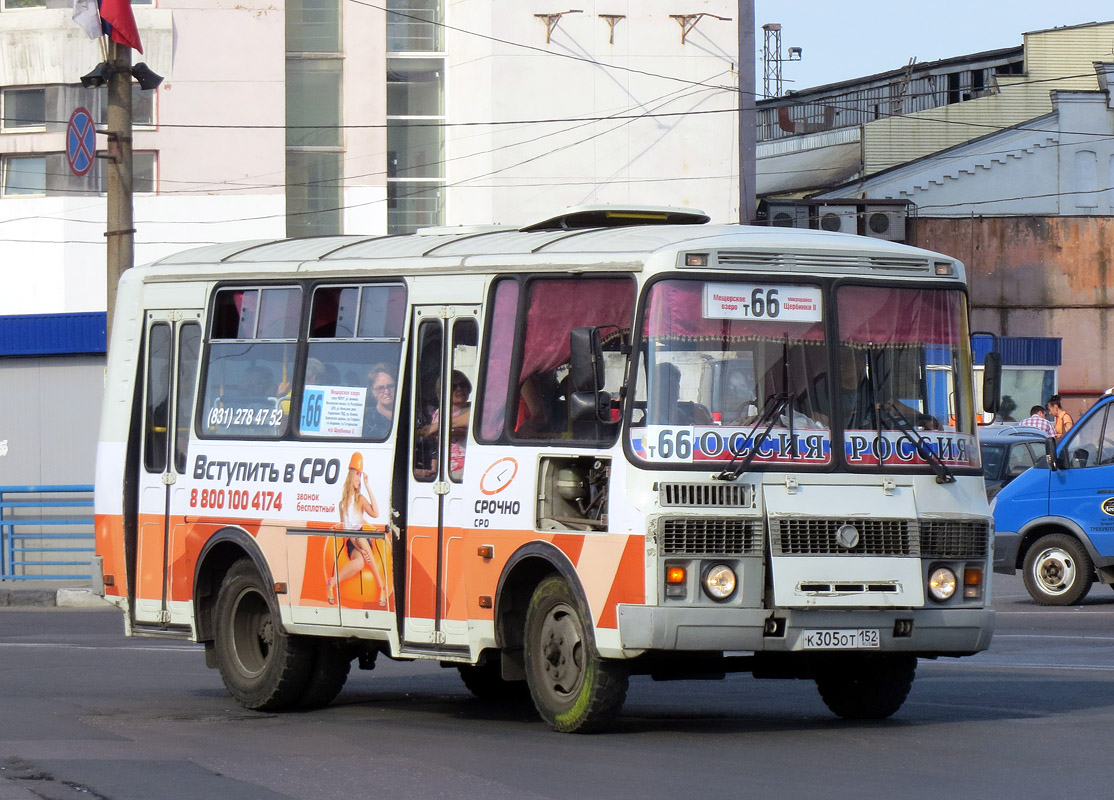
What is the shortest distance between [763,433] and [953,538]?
1.22 meters

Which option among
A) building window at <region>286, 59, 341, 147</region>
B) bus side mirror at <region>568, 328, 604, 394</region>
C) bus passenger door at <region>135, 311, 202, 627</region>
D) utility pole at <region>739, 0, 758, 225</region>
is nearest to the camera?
bus side mirror at <region>568, 328, 604, 394</region>

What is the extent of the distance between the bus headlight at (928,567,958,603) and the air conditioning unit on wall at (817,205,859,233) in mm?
42925

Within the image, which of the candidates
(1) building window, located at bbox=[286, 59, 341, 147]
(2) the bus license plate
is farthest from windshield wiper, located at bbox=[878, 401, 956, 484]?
(1) building window, located at bbox=[286, 59, 341, 147]

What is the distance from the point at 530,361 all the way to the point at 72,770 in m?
3.13

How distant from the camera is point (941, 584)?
986 centimetres

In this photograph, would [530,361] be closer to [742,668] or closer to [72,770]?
[742,668]

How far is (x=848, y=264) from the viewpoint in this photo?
1002 cm

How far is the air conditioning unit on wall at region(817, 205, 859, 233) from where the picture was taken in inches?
2072

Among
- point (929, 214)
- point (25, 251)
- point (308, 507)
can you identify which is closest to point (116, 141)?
point (308, 507)

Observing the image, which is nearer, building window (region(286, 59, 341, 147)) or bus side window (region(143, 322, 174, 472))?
bus side window (region(143, 322, 174, 472))

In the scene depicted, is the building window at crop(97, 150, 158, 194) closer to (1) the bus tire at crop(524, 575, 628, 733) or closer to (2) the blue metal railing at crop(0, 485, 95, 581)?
(2) the blue metal railing at crop(0, 485, 95, 581)

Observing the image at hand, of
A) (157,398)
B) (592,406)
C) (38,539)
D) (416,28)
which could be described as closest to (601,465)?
(592,406)

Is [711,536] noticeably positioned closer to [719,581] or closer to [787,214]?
[719,581]

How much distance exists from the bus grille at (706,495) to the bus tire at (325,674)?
3.05 metres
